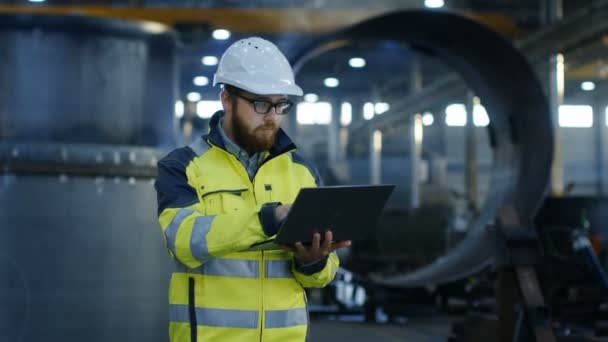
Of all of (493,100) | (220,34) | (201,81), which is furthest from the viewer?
(201,81)

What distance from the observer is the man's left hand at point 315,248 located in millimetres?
1977

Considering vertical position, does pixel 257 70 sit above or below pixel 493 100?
below

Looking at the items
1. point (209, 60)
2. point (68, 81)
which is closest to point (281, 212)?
point (68, 81)

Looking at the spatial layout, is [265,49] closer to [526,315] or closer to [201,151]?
[201,151]

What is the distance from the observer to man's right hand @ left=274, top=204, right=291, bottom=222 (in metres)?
1.92

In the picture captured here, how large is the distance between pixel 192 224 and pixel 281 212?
22 centimetres

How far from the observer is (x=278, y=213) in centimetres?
193

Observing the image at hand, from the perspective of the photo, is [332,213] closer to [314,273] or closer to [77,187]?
[314,273]

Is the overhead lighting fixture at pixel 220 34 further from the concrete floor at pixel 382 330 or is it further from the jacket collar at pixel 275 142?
the jacket collar at pixel 275 142

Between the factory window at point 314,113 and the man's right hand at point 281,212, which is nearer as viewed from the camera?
the man's right hand at point 281,212

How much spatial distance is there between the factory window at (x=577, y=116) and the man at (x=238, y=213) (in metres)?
26.5

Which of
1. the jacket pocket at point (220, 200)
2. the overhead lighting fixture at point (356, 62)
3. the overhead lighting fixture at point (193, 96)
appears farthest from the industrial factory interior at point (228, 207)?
the overhead lighting fixture at point (193, 96)

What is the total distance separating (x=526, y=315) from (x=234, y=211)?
8.09ft

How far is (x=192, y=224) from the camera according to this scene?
202cm
